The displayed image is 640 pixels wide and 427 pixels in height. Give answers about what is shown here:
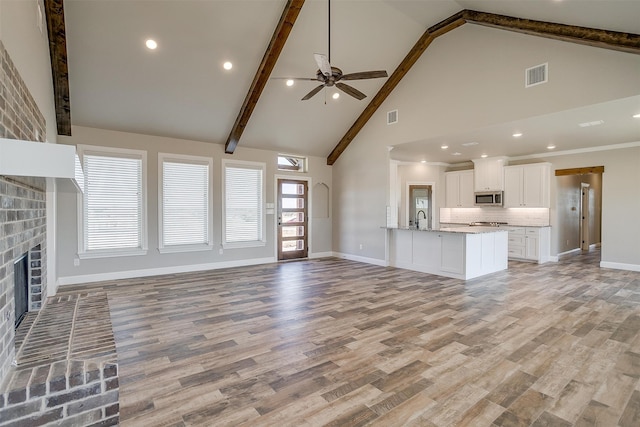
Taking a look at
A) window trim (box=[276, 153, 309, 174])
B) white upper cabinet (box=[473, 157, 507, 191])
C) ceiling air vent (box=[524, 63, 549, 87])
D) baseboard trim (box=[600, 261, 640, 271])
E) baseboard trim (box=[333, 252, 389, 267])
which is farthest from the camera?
white upper cabinet (box=[473, 157, 507, 191])

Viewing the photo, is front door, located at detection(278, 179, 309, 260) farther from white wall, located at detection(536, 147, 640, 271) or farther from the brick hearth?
white wall, located at detection(536, 147, 640, 271)

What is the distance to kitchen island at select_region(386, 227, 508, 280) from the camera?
5.96 m

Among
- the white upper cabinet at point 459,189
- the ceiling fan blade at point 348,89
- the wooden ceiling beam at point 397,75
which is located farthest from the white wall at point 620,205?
the ceiling fan blade at point 348,89

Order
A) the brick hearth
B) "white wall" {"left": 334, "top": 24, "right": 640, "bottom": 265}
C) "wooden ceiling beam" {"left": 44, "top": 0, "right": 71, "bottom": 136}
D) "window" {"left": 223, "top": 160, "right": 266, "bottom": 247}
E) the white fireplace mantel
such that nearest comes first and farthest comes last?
1. the white fireplace mantel
2. the brick hearth
3. "wooden ceiling beam" {"left": 44, "top": 0, "right": 71, "bottom": 136}
4. "white wall" {"left": 334, "top": 24, "right": 640, "bottom": 265}
5. "window" {"left": 223, "top": 160, "right": 266, "bottom": 247}

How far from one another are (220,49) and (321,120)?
9.33 feet

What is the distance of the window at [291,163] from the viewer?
27.0 feet

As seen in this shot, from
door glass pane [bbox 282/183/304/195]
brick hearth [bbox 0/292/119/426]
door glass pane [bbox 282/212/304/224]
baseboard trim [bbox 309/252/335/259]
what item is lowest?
baseboard trim [bbox 309/252/335/259]

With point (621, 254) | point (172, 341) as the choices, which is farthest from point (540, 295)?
point (172, 341)

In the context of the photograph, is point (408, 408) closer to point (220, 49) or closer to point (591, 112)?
point (591, 112)

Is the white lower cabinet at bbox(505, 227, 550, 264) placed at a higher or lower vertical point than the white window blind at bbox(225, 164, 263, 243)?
lower

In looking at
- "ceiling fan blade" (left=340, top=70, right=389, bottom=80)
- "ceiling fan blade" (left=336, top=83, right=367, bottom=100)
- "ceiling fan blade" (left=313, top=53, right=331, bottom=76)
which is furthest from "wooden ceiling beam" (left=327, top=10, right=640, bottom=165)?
"ceiling fan blade" (left=313, top=53, right=331, bottom=76)

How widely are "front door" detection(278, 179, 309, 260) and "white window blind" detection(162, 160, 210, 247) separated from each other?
1.93 m

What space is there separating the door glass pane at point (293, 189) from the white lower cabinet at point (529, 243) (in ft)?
18.4

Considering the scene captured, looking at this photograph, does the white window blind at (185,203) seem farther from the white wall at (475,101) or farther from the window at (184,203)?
the white wall at (475,101)
